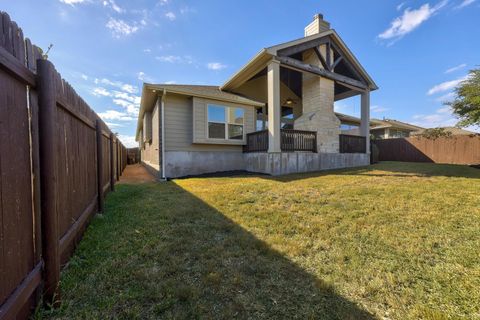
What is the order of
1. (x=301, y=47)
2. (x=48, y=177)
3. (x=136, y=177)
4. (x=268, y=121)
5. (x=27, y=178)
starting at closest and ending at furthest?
(x=27, y=178) < (x=48, y=177) < (x=268, y=121) < (x=301, y=47) < (x=136, y=177)

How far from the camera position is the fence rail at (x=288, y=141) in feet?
30.6

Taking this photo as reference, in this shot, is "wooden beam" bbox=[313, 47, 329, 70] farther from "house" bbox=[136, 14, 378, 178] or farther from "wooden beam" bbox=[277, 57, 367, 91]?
"wooden beam" bbox=[277, 57, 367, 91]

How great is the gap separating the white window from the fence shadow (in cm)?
701

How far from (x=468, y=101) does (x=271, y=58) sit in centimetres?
1009

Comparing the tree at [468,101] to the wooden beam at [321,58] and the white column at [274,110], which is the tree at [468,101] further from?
the white column at [274,110]

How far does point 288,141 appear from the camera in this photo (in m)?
9.52

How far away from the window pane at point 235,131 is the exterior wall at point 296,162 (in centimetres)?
97

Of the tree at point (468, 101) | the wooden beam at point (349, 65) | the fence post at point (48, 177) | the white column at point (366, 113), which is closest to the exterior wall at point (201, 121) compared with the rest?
the wooden beam at point (349, 65)

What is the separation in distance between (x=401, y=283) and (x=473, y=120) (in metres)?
13.0

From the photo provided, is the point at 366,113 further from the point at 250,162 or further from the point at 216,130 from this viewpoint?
the point at 216,130

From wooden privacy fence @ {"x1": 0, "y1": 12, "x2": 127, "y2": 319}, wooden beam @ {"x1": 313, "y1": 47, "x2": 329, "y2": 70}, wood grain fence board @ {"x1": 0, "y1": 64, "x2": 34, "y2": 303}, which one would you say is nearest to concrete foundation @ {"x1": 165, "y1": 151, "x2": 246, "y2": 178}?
wooden beam @ {"x1": 313, "y1": 47, "x2": 329, "y2": 70}

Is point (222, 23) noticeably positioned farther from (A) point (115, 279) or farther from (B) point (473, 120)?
(B) point (473, 120)

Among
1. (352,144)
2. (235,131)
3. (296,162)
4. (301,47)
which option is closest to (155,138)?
(235,131)

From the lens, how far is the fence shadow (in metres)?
1.66
